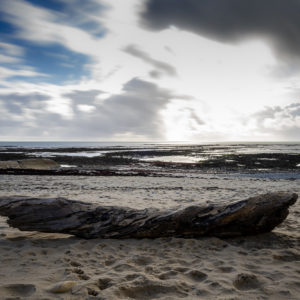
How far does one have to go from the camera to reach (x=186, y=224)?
4980 millimetres

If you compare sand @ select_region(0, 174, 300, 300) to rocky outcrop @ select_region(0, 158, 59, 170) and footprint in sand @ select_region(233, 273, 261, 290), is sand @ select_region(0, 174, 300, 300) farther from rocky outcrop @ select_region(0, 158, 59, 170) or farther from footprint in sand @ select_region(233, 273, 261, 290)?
rocky outcrop @ select_region(0, 158, 59, 170)

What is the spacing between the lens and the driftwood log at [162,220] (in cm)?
492

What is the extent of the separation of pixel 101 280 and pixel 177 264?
4.05ft

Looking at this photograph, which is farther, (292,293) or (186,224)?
(186,224)

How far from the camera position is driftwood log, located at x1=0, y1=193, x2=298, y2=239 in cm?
492

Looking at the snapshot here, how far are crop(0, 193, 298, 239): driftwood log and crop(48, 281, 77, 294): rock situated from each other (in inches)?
69.4

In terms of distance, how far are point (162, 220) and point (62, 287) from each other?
2.36 meters

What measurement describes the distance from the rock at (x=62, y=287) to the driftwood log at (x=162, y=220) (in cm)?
176

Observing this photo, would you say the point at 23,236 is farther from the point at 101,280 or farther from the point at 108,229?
the point at 101,280

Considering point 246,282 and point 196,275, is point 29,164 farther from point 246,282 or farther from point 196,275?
point 246,282

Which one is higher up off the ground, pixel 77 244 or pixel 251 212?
pixel 251 212

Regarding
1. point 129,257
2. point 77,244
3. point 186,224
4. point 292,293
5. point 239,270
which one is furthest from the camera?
point 186,224

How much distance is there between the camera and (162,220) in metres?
5.00

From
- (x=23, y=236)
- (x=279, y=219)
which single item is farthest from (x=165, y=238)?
(x=23, y=236)
